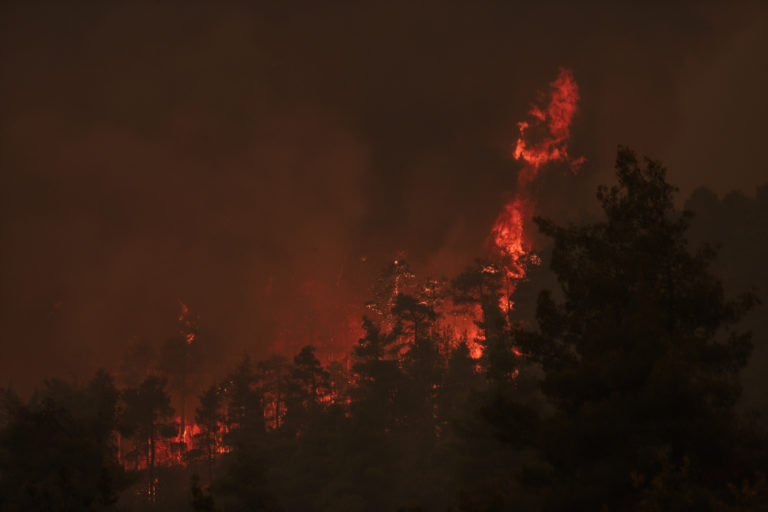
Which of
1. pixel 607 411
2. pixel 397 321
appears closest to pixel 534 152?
pixel 397 321

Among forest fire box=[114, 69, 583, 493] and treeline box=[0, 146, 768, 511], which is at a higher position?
forest fire box=[114, 69, 583, 493]

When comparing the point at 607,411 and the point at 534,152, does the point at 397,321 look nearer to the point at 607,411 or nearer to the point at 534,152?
the point at 607,411

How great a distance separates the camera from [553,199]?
146 metres

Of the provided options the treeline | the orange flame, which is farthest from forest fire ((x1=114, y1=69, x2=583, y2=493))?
the treeline

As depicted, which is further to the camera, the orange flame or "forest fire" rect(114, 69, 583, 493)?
the orange flame

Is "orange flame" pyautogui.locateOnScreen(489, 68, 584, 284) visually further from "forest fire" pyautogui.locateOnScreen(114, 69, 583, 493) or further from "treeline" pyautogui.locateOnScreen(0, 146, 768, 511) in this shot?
"treeline" pyautogui.locateOnScreen(0, 146, 768, 511)

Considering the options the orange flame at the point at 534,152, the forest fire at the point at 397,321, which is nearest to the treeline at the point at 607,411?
the forest fire at the point at 397,321

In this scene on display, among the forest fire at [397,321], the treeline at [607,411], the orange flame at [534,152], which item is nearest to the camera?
the treeline at [607,411]

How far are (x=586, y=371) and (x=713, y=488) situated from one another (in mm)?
4044

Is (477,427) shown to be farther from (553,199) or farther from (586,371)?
(553,199)

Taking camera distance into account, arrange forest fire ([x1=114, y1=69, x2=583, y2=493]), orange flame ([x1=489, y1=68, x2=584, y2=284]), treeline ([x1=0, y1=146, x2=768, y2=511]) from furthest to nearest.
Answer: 1. orange flame ([x1=489, y1=68, x2=584, y2=284])
2. forest fire ([x1=114, y1=69, x2=583, y2=493])
3. treeline ([x1=0, y1=146, x2=768, y2=511])

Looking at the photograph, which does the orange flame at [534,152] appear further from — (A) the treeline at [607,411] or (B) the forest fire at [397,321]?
(A) the treeline at [607,411]

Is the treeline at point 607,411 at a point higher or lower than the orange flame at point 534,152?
lower

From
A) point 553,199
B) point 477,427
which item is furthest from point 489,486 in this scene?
point 553,199
